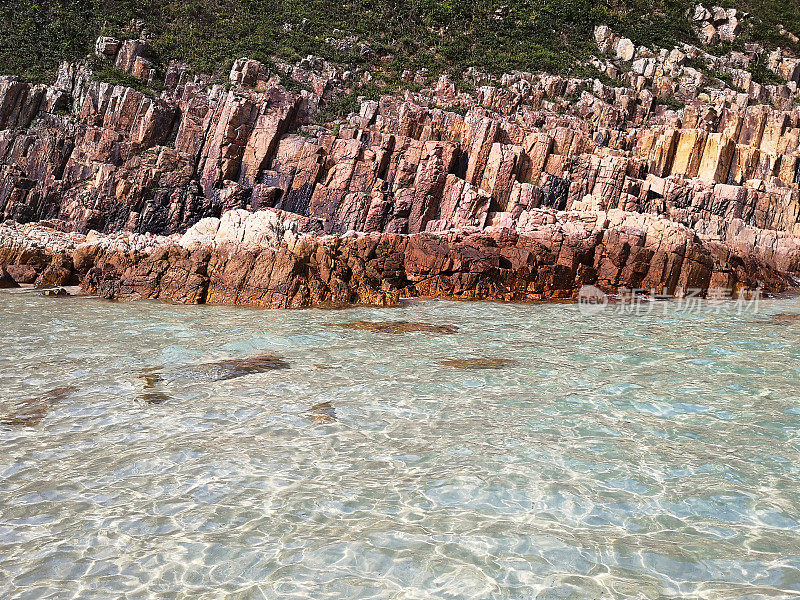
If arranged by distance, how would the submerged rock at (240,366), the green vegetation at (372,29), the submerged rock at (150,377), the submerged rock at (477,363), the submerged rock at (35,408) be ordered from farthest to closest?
the green vegetation at (372,29) → the submerged rock at (477,363) → the submerged rock at (240,366) → the submerged rock at (150,377) → the submerged rock at (35,408)

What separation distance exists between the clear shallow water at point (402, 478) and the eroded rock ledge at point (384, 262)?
735 cm

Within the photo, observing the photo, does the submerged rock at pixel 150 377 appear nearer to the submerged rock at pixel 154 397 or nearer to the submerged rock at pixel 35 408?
the submerged rock at pixel 154 397

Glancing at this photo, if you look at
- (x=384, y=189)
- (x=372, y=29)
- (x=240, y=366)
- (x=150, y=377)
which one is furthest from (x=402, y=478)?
(x=372, y=29)

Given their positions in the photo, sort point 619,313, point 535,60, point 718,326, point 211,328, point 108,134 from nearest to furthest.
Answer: point 211,328 < point 718,326 < point 619,313 < point 108,134 < point 535,60

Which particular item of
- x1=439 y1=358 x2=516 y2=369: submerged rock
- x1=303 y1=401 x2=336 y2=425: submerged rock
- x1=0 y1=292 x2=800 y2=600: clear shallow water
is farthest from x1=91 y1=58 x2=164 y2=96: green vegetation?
x1=303 y1=401 x2=336 y2=425: submerged rock

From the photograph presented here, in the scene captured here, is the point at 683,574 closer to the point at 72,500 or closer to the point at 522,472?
the point at 522,472

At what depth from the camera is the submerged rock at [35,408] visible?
6.79m

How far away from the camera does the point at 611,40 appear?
4469cm

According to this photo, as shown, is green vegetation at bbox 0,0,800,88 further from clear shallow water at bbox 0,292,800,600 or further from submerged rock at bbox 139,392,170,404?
clear shallow water at bbox 0,292,800,600

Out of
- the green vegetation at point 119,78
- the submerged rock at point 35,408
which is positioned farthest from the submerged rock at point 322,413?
the green vegetation at point 119,78

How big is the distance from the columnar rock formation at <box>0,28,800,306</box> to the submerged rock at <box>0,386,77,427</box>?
919cm

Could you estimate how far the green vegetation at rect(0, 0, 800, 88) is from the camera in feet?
127

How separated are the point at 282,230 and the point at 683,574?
18201 mm

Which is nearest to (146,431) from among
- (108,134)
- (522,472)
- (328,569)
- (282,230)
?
(328,569)
